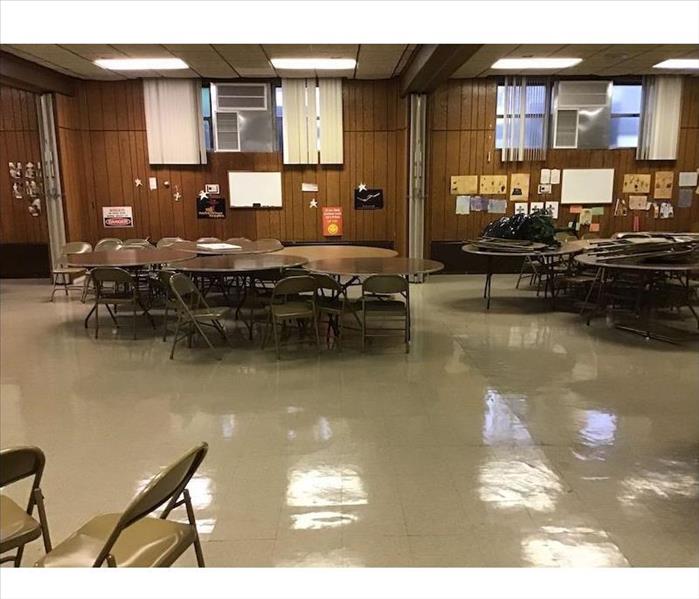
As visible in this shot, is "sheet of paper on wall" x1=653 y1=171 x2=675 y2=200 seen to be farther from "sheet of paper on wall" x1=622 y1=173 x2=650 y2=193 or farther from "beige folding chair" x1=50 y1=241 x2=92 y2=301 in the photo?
"beige folding chair" x1=50 y1=241 x2=92 y2=301

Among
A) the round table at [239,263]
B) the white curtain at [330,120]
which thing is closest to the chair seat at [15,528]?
the round table at [239,263]

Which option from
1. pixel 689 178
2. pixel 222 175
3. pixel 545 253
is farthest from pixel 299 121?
pixel 689 178

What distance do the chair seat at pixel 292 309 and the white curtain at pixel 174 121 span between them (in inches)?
208

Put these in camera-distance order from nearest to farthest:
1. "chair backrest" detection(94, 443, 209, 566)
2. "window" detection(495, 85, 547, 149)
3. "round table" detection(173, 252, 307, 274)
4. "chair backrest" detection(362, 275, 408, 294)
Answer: "chair backrest" detection(94, 443, 209, 566)
"chair backrest" detection(362, 275, 408, 294)
"round table" detection(173, 252, 307, 274)
"window" detection(495, 85, 547, 149)

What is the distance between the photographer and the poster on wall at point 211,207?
10.4m

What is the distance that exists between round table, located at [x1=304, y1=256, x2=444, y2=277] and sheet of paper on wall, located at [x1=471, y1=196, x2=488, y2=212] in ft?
13.3

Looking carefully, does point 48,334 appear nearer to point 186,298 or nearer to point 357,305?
point 186,298

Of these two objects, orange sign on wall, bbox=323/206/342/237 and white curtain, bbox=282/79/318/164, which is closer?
white curtain, bbox=282/79/318/164

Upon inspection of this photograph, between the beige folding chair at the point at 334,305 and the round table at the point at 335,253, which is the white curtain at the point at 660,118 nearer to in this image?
the round table at the point at 335,253

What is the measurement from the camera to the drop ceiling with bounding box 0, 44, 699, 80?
7.68m

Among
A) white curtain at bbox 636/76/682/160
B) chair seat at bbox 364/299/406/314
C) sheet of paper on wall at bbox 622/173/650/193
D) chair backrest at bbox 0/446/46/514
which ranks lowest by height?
chair seat at bbox 364/299/406/314

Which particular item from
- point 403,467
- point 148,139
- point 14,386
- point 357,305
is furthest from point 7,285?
point 403,467

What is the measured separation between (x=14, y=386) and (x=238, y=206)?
19.8ft

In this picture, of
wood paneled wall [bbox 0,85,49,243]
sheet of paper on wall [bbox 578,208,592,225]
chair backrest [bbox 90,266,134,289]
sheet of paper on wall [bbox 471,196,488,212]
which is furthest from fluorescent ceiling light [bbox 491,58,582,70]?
wood paneled wall [bbox 0,85,49,243]
